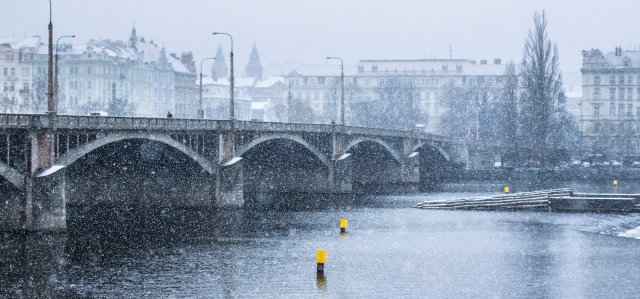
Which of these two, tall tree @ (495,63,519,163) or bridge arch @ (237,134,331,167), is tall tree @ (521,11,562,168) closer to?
tall tree @ (495,63,519,163)

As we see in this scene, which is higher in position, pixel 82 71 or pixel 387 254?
pixel 82 71

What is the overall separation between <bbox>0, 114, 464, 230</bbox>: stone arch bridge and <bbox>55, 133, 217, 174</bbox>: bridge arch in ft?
0.18

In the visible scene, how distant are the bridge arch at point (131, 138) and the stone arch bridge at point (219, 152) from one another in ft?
0.18

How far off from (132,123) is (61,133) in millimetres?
7235

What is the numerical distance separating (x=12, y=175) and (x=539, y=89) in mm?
94450

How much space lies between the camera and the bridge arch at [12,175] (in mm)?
57469

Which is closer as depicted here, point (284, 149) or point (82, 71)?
point (284, 149)

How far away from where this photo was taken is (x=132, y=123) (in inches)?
2717

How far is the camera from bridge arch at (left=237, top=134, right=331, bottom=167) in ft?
278

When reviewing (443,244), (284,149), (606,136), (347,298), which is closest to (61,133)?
(443,244)

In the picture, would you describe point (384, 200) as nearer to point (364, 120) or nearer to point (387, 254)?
point (387, 254)

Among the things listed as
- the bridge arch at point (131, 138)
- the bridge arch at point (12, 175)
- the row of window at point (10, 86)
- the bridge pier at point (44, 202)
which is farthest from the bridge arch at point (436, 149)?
the bridge arch at point (12, 175)

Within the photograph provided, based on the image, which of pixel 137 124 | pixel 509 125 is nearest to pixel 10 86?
pixel 509 125

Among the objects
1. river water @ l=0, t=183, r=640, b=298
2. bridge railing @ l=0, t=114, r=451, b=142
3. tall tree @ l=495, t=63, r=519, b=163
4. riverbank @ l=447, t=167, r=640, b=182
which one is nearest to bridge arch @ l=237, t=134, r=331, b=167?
bridge railing @ l=0, t=114, r=451, b=142
